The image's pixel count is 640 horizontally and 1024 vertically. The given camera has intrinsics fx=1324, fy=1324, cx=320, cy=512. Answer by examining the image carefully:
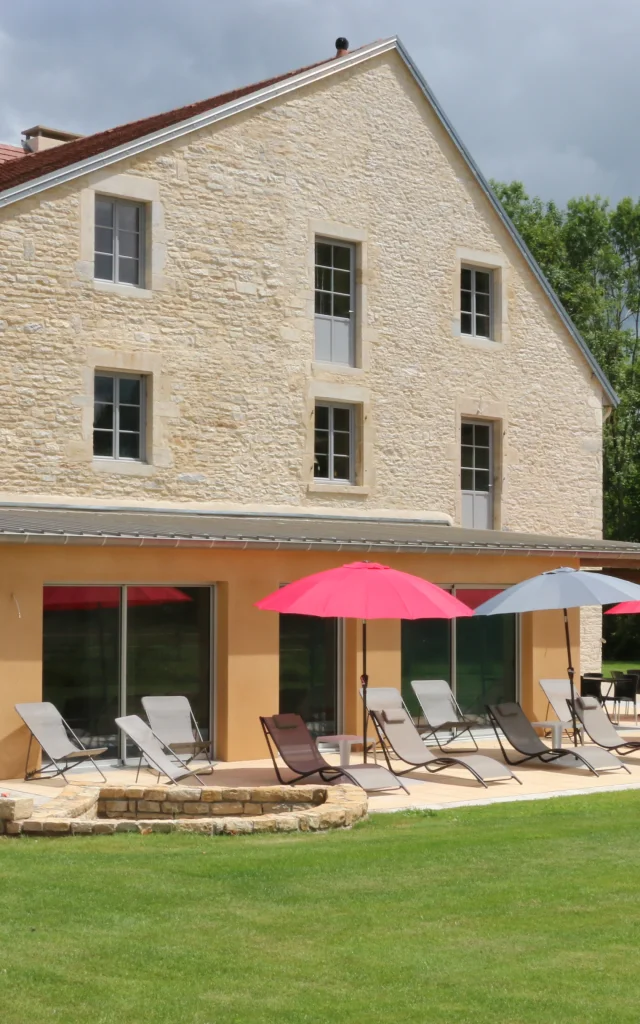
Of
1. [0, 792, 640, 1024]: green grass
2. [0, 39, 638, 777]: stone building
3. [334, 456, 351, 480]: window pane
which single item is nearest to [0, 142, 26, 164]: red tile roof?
[0, 39, 638, 777]: stone building

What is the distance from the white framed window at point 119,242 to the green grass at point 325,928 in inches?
408

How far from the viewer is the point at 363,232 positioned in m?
20.9

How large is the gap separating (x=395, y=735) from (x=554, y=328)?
11.8 meters

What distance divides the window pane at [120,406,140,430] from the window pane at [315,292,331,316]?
3.55m

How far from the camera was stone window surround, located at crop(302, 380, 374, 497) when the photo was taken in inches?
785

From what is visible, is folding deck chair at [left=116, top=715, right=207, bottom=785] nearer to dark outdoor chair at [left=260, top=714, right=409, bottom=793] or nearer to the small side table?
dark outdoor chair at [left=260, top=714, right=409, bottom=793]

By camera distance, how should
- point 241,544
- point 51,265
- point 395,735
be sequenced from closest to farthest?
1. point 395,735
2. point 241,544
3. point 51,265

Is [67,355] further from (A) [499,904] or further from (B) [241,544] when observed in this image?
(A) [499,904]

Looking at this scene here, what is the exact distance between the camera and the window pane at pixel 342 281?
20688mm

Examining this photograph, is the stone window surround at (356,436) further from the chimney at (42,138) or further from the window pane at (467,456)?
the chimney at (42,138)

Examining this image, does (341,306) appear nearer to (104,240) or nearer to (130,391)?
(130,391)

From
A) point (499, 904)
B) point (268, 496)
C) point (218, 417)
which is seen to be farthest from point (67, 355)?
point (499, 904)

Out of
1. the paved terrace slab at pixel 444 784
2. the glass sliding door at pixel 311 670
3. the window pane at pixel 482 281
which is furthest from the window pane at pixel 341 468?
the paved terrace slab at pixel 444 784

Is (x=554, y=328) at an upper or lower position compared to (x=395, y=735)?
upper
